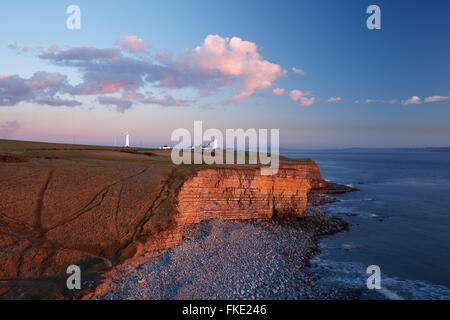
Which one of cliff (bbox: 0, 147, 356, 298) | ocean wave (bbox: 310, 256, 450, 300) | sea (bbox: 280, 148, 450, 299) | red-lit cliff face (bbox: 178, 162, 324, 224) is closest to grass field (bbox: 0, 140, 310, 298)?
cliff (bbox: 0, 147, 356, 298)

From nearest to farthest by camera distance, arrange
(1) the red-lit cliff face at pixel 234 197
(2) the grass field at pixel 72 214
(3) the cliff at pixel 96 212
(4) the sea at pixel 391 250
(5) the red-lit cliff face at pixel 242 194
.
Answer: (3) the cliff at pixel 96 212 → (2) the grass field at pixel 72 214 → (4) the sea at pixel 391 250 → (1) the red-lit cliff face at pixel 234 197 → (5) the red-lit cliff face at pixel 242 194

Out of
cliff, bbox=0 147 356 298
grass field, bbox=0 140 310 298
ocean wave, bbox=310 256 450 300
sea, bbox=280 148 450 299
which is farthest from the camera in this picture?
sea, bbox=280 148 450 299

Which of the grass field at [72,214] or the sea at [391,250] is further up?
the grass field at [72,214]

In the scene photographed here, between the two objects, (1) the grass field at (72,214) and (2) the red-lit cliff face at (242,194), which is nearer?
(1) the grass field at (72,214)

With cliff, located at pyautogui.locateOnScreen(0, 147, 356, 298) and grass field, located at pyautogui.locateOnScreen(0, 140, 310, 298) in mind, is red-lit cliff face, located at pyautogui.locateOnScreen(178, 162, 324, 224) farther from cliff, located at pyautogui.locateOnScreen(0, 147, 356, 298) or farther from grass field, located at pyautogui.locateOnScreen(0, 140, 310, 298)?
grass field, located at pyautogui.locateOnScreen(0, 140, 310, 298)

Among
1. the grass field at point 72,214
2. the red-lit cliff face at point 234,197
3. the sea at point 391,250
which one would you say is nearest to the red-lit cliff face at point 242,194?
the red-lit cliff face at point 234,197

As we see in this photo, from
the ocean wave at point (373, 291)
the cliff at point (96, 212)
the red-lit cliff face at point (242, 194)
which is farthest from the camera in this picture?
the red-lit cliff face at point (242, 194)

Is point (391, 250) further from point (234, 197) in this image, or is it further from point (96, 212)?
point (96, 212)

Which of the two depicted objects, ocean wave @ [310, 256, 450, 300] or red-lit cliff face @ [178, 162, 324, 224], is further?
red-lit cliff face @ [178, 162, 324, 224]

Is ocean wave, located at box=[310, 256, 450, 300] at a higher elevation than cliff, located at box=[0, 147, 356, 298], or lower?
lower

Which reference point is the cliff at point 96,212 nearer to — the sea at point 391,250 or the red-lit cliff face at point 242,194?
the red-lit cliff face at point 242,194
